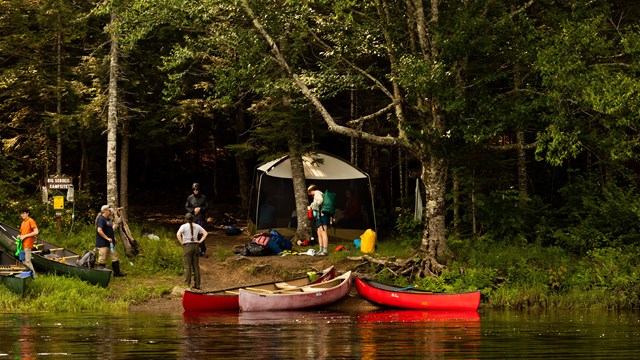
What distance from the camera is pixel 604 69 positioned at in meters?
22.0

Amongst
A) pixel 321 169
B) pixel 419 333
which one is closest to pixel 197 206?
pixel 321 169

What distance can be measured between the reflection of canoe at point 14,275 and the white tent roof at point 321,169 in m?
8.49

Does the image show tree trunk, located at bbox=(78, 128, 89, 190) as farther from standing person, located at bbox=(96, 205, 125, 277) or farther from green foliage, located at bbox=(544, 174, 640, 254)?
green foliage, located at bbox=(544, 174, 640, 254)

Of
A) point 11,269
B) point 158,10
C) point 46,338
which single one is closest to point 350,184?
point 158,10

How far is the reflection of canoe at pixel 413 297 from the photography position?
20812 mm

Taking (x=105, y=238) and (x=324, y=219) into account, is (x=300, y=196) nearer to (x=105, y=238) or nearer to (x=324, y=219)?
(x=324, y=219)

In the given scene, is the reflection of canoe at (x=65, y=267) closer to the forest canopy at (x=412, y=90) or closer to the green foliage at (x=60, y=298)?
the green foliage at (x=60, y=298)

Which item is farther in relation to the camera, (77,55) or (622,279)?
(77,55)

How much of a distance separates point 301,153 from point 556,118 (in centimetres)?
830

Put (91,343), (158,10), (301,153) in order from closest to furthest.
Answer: (91,343), (158,10), (301,153)

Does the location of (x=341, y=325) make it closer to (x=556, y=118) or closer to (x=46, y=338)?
(x=46, y=338)

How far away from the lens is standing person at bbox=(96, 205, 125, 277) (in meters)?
24.0

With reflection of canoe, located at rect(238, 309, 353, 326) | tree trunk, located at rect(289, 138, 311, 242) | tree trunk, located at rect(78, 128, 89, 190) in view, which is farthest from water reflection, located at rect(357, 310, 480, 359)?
tree trunk, located at rect(78, 128, 89, 190)

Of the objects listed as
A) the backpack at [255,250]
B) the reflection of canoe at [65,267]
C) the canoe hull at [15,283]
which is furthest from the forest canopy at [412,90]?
the canoe hull at [15,283]
